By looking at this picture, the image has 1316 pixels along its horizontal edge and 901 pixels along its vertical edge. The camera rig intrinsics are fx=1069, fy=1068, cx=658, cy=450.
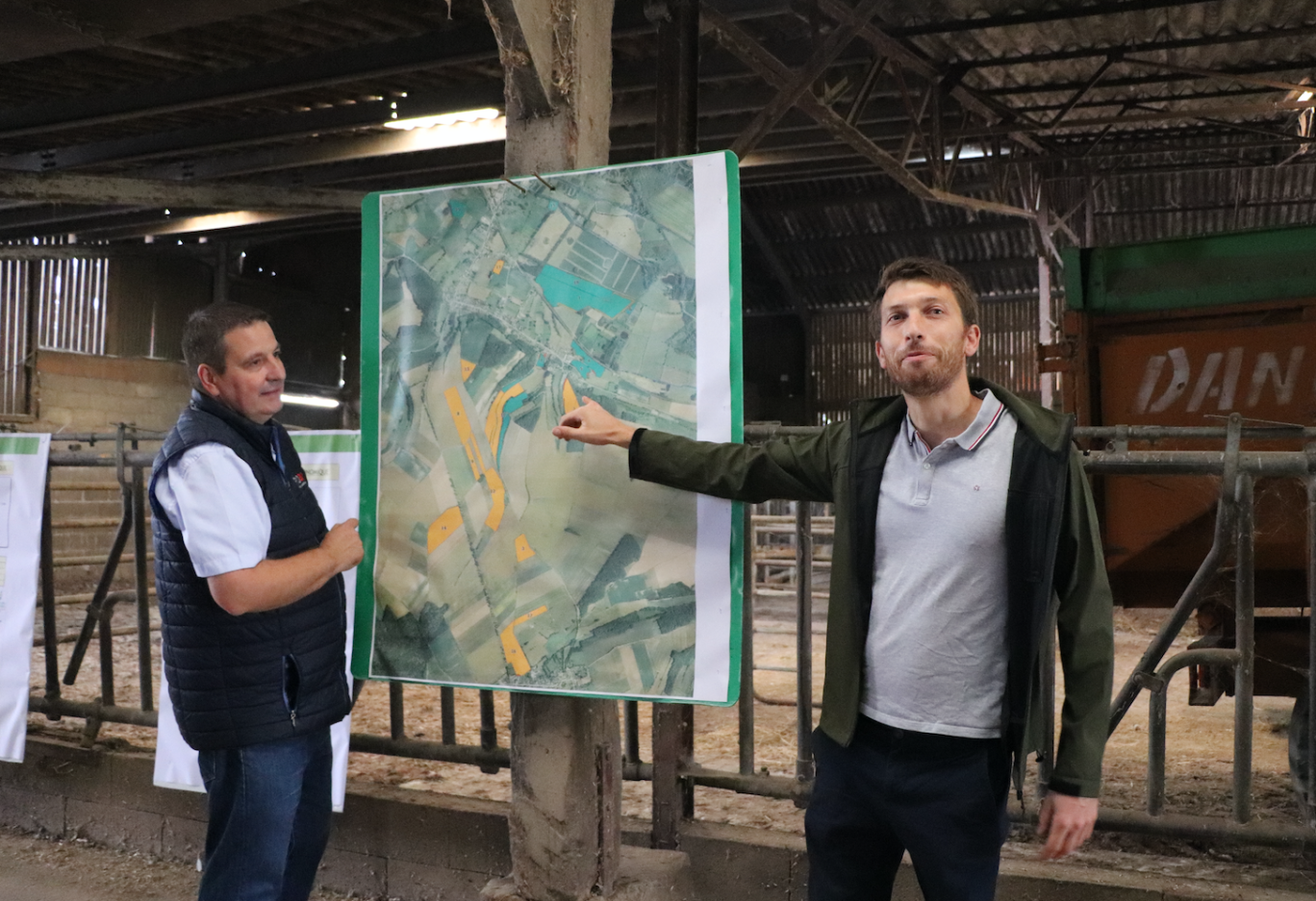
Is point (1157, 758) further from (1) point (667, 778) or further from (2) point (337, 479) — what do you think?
(2) point (337, 479)

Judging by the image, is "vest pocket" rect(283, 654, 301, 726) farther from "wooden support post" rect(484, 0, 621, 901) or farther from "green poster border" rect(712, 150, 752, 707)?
"green poster border" rect(712, 150, 752, 707)

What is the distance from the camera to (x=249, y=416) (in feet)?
9.35

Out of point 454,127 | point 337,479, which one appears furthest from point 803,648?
point 454,127

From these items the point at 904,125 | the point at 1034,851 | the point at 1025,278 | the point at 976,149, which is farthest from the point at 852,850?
the point at 1025,278

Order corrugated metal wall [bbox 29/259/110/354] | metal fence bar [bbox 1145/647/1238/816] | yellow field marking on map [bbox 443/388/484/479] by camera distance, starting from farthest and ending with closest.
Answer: corrugated metal wall [bbox 29/259/110/354] → metal fence bar [bbox 1145/647/1238/816] → yellow field marking on map [bbox 443/388/484/479]

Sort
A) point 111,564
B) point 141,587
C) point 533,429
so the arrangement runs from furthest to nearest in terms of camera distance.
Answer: point 111,564
point 141,587
point 533,429

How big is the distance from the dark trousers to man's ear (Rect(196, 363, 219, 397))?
5.97ft

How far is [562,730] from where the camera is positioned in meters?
3.03

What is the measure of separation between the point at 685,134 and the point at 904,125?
598 cm

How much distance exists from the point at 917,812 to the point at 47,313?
15.2 meters

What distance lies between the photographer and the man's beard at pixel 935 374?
233cm

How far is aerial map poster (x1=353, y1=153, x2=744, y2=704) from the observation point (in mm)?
2795

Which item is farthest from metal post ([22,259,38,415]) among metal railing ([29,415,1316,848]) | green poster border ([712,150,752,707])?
green poster border ([712,150,752,707])

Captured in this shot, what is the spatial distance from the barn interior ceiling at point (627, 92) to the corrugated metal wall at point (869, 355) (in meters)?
7.18
